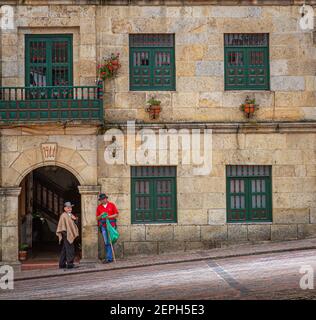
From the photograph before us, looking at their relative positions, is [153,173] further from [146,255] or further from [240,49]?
[240,49]

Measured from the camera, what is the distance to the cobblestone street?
1064 centimetres

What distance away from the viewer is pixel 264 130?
52.9ft

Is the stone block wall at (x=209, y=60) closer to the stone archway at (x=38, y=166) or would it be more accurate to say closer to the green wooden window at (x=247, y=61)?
the green wooden window at (x=247, y=61)

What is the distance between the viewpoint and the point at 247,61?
16.2 m

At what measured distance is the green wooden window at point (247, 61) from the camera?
16219 mm

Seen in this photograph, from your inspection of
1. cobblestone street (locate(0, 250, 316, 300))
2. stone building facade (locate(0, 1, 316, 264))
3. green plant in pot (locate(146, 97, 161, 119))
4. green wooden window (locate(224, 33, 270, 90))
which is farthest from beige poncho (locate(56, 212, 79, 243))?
green wooden window (locate(224, 33, 270, 90))

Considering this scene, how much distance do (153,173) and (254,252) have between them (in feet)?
11.9

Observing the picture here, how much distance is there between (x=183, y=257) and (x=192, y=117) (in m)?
4.02

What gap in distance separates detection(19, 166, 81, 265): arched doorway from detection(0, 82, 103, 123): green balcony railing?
408 cm

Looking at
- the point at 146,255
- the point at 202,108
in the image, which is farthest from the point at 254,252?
the point at 202,108

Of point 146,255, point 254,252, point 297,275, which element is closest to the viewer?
point 297,275

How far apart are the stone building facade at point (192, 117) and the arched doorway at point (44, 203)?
335cm

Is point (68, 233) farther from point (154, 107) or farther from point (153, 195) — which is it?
point (154, 107)

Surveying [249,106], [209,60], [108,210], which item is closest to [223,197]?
[249,106]
